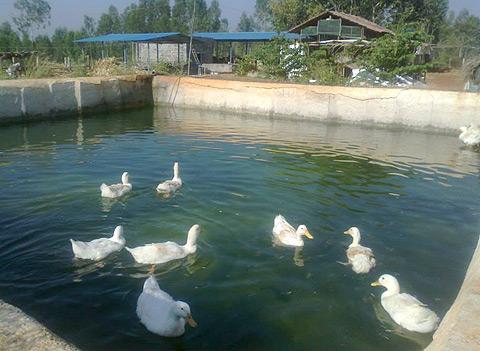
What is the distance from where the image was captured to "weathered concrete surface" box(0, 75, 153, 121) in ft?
57.7

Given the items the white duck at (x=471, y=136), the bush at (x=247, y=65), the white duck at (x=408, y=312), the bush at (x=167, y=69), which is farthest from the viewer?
the bush at (x=247, y=65)

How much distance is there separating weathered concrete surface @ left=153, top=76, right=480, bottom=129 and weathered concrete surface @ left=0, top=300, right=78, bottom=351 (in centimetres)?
1722

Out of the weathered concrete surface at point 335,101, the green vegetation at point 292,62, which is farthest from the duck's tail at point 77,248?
the green vegetation at point 292,62

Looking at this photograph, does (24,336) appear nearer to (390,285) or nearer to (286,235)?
(390,285)

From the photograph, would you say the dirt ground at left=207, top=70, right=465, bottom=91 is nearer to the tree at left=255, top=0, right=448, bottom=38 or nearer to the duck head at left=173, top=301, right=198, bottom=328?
the tree at left=255, top=0, right=448, bottom=38

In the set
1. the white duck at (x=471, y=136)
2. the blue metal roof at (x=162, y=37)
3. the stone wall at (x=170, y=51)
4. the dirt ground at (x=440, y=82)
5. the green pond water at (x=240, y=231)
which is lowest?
the green pond water at (x=240, y=231)

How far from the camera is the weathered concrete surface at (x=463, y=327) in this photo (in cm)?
356

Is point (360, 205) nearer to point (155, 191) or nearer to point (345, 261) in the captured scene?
point (345, 261)

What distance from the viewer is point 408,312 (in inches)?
213

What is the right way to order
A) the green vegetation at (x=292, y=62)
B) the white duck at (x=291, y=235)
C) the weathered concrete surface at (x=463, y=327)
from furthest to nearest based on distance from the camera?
the green vegetation at (x=292, y=62), the white duck at (x=291, y=235), the weathered concrete surface at (x=463, y=327)

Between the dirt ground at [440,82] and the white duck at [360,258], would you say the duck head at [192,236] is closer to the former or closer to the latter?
the white duck at [360,258]

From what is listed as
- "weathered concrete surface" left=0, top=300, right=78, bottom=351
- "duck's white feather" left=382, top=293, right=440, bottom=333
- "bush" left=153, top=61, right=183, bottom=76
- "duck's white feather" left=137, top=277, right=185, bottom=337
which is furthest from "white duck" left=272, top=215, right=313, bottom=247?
"bush" left=153, top=61, right=183, bottom=76

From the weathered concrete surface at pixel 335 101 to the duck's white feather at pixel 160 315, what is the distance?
50.8 ft

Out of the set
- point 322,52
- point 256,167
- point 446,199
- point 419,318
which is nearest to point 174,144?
point 256,167
